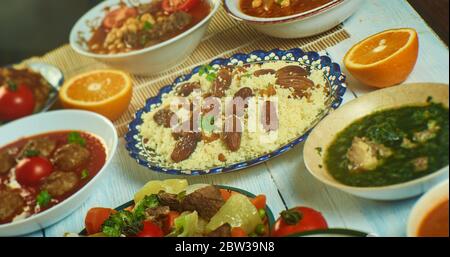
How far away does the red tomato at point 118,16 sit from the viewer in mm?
1830

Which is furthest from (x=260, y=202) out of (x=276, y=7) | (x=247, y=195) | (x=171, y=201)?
(x=276, y=7)

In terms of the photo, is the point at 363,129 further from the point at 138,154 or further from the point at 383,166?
the point at 138,154

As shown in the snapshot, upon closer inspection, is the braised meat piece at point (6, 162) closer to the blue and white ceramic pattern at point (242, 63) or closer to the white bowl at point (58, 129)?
the white bowl at point (58, 129)

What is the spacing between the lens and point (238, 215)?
1116mm

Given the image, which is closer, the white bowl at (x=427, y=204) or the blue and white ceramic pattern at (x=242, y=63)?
the white bowl at (x=427, y=204)

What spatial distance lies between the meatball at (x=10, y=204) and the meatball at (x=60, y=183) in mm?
60

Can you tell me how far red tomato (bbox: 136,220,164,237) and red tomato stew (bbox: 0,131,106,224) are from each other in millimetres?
349

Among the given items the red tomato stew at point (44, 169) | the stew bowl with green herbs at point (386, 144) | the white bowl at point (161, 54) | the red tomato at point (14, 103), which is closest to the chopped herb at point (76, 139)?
the red tomato stew at point (44, 169)

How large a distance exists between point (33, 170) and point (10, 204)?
115 mm

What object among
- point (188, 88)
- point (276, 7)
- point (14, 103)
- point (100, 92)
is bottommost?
point (14, 103)

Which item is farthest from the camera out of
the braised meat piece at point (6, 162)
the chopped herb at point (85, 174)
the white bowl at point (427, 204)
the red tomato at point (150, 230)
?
the braised meat piece at point (6, 162)

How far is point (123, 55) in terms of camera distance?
162cm

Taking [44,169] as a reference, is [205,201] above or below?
above

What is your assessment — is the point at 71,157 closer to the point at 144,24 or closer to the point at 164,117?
the point at 164,117
